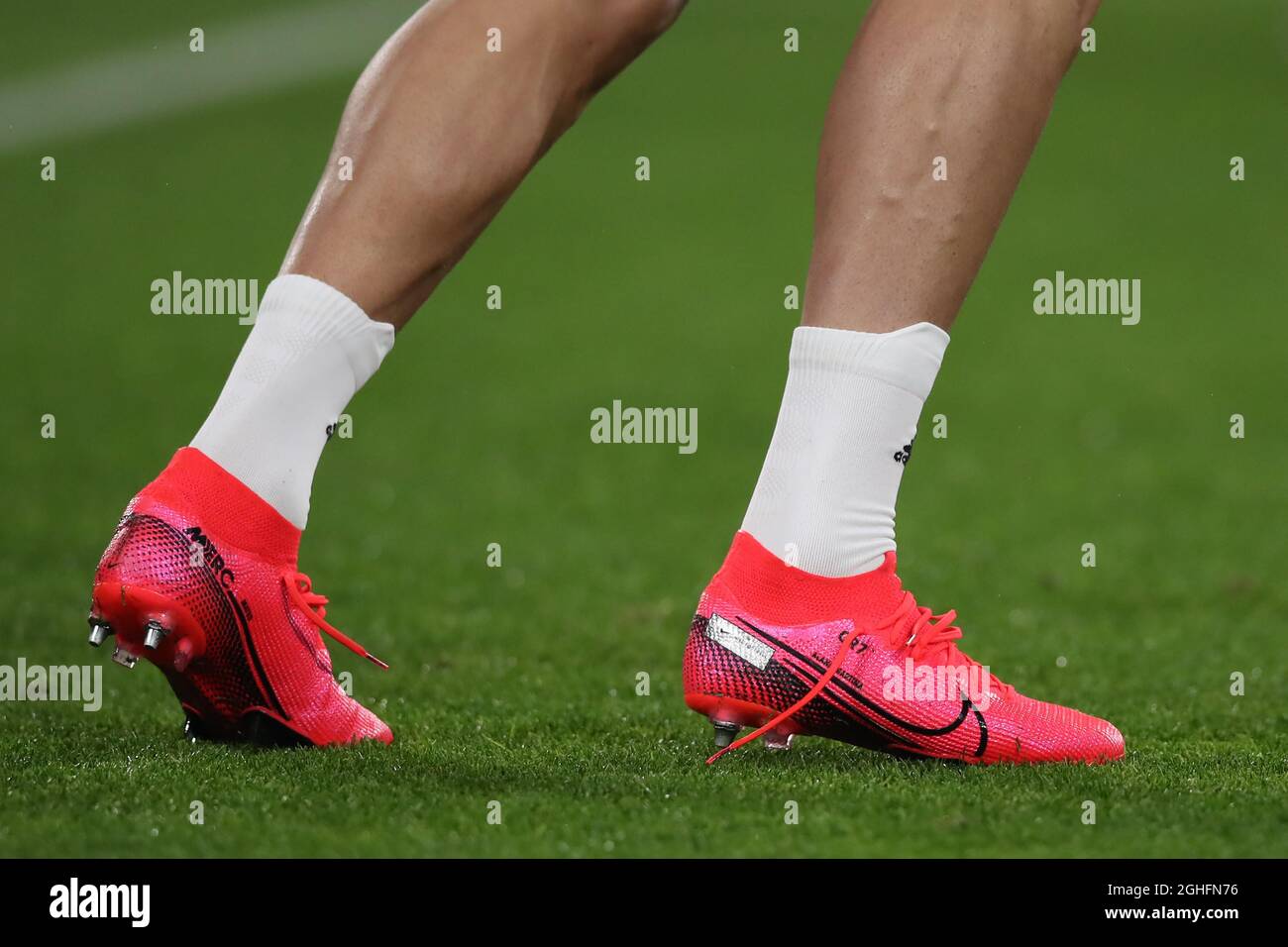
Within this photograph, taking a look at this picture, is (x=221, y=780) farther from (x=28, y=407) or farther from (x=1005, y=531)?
(x=28, y=407)

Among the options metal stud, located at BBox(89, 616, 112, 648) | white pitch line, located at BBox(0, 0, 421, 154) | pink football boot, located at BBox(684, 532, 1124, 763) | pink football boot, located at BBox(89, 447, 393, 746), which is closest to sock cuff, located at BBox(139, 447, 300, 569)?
pink football boot, located at BBox(89, 447, 393, 746)

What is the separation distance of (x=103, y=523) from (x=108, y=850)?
6.72 ft

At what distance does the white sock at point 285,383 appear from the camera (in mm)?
1560

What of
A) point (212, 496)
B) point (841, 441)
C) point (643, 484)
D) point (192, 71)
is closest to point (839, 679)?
point (841, 441)

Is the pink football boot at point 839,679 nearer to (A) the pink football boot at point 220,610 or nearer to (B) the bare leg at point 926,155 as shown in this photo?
(B) the bare leg at point 926,155

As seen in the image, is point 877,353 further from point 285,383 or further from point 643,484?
point 643,484

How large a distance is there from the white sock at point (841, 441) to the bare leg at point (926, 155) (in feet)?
0.08

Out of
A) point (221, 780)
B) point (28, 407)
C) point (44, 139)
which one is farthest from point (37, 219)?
point (221, 780)

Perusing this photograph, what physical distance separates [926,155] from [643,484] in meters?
2.20

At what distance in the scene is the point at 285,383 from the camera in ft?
5.13

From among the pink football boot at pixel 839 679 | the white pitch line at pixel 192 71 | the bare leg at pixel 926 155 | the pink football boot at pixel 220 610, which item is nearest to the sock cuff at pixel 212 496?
the pink football boot at pixel 220 610

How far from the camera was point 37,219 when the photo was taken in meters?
6.97

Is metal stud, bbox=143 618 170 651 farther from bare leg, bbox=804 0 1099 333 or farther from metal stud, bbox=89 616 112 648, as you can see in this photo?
bare leg, bbox=804 0 1099 333

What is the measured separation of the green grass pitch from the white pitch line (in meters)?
0.29
